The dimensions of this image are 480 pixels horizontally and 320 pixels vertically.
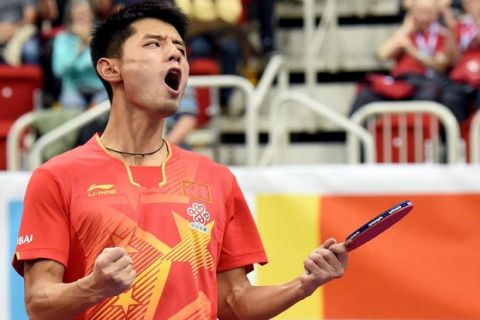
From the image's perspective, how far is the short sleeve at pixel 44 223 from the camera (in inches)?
146

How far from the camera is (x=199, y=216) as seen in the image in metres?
3.88

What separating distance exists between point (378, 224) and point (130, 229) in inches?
29.7

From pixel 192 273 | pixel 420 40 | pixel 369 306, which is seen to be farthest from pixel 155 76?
pixel 420 40

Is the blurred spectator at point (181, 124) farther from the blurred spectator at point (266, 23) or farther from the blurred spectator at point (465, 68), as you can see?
the blurred spectator at point (266, 23)

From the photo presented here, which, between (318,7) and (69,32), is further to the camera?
(318,7)

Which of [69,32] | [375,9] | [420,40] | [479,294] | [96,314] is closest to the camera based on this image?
[96,314]

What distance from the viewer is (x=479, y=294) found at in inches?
210

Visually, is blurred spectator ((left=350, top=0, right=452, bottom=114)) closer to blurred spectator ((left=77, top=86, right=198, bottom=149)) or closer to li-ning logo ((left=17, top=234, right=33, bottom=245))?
blurred spectator ((left=77, top=86, right=198, bottom=149))

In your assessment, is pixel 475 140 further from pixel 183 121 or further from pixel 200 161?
pixel 200 161

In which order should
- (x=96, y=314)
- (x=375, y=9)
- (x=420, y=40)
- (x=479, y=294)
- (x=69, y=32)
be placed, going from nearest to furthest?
(x=96, y=314)
(x=479, y=294)
(x=420, y=40)
(x=69, y=32)
(x=375, y=9)

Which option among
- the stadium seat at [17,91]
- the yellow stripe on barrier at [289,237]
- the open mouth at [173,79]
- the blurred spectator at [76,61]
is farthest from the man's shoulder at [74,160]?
the stadium seat at [17,91]

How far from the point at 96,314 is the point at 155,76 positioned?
0.76m

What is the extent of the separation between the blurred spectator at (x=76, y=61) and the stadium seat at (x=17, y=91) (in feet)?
0.70

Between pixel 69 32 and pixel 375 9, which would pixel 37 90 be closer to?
pixel 69 32
